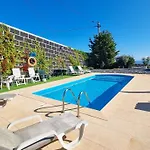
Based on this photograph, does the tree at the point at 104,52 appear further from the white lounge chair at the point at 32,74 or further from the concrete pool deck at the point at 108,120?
the concrete pool deck at the point at 108,120

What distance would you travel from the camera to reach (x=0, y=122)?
373cm

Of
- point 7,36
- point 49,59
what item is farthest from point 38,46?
point 7,36

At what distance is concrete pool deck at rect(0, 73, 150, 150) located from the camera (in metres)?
2.77

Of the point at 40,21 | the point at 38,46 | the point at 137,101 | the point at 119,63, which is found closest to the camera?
the point at 137,101

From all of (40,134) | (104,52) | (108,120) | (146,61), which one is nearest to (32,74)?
(108,120)

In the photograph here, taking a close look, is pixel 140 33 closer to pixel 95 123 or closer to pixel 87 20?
pixel 87 20

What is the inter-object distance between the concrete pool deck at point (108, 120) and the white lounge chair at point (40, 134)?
0.39 metres

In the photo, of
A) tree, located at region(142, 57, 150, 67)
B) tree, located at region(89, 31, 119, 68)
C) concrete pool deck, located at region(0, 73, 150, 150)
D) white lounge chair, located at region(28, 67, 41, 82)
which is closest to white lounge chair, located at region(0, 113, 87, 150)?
concrete pool deck, located at region(0, 73, 150, 150)

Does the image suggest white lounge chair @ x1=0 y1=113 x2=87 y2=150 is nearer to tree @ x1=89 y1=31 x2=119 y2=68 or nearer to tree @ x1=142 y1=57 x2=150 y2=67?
tree @ x1=89 y1=31 x2=119 y2=68

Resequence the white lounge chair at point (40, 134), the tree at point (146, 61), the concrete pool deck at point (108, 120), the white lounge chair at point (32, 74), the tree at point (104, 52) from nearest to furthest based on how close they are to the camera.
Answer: the white lounge chair at point (40, 134), the concrete pool deck at point (108, 120), the white lounge chair at point (32, 74), the tree at point (104, 52), the tree at point (146, 61)

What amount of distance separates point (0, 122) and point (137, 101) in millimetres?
4644

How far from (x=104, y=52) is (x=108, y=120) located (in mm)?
21109

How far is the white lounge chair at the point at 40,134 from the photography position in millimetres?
2023

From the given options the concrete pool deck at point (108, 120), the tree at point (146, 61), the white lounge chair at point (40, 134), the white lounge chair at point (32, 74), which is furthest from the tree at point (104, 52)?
the white lounge chair at point (40, 134)
